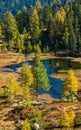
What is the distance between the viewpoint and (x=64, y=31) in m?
184

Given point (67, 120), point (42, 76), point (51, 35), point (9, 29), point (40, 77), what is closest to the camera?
point (67, 120)

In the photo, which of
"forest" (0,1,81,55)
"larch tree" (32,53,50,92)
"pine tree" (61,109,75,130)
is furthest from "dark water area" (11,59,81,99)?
"pine tree" (61,109,75,130)

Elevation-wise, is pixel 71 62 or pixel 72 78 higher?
pixel 72 78

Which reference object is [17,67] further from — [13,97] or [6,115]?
[6,115]

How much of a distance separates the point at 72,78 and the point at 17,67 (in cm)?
5683

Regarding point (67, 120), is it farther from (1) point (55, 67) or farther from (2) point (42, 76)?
(1) point (55, 67)

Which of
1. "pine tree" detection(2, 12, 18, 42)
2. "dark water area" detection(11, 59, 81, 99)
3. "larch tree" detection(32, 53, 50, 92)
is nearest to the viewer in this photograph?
"larch tree" detection(32, 53, 50, 92)

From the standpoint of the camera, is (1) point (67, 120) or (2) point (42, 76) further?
(2) point (42, 76)

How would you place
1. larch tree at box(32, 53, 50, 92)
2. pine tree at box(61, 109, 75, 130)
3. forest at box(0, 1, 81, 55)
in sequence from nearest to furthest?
pine tree at box(61, 109, 75, 130), larch tree at box(32, 53, 50, 92), forest at box(0, 1, 81, 55)

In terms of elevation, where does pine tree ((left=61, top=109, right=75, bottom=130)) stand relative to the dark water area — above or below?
above

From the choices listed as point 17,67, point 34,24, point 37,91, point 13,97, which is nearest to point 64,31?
point 34,24

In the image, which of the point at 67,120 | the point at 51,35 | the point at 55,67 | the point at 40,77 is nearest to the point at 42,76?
the point at 40,77

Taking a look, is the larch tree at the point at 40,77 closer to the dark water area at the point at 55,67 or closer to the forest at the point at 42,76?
the forest at the point at 42,76

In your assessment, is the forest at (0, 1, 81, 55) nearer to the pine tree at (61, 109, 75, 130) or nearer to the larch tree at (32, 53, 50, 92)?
the larch tree at (32, 53, 50, 92)
